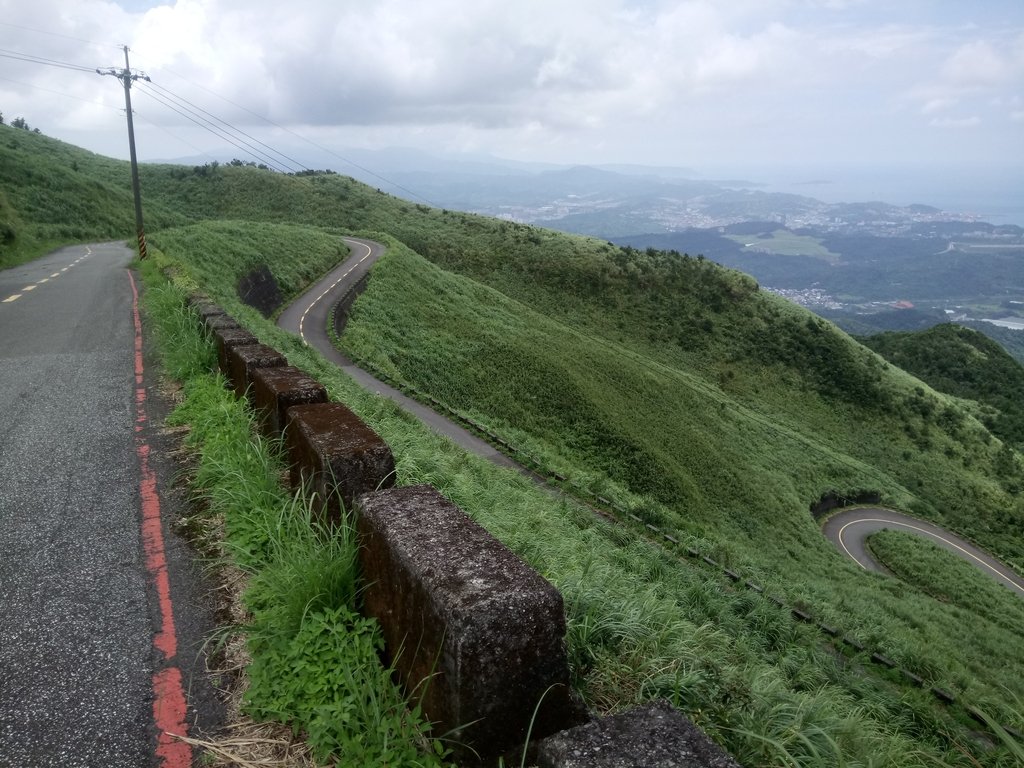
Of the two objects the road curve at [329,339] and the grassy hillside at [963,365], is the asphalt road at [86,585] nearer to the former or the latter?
the road curve at [329,339]

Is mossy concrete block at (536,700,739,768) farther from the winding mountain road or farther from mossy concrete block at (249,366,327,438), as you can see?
the winding mountain road

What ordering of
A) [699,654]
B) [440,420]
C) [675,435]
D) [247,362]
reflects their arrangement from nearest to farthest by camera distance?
[699,654] < [247,362] < [440,420] < [675,435]

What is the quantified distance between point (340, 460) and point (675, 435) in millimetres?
27125

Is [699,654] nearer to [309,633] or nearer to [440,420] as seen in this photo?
[309,633]

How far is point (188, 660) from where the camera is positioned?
3449mm

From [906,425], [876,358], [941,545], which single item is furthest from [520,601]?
[876,358]

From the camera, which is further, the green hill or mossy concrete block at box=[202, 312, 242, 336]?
mossy concrete block at box=[202, 312, 242, 336]

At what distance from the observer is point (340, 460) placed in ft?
12.1

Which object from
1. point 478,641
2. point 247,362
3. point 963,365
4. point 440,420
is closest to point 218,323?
point 247,362

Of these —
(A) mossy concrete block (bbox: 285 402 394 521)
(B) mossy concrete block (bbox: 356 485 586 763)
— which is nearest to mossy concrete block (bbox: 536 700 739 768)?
(B) mossy concrete block (bbox: 356 485 586 763)

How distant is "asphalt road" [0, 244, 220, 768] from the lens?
296cm

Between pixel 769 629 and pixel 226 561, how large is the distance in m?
8.51

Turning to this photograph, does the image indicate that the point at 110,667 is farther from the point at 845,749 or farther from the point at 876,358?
the point at 876,358

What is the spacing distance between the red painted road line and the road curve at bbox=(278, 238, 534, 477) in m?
12.3
